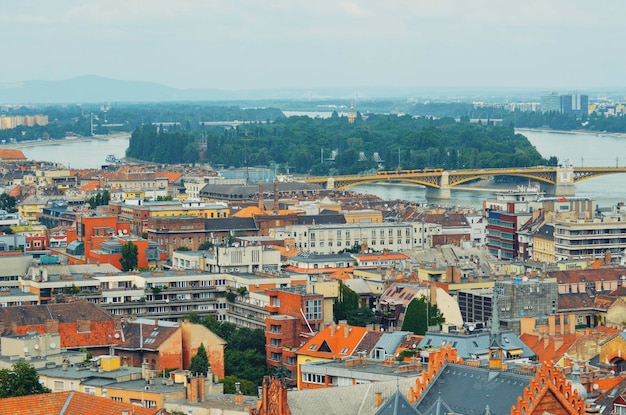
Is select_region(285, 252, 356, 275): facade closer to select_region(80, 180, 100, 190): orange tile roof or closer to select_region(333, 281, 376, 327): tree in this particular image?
select_region(333, 281, 376, 327): tree

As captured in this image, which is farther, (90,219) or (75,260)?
(90,219)

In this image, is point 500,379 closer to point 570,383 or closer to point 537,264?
point 570,383

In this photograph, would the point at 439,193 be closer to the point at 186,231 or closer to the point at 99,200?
the point at 99,200

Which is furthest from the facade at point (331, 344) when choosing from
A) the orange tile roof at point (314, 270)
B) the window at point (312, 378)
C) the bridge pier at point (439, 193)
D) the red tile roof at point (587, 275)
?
the bridge pier at point (439, 193)

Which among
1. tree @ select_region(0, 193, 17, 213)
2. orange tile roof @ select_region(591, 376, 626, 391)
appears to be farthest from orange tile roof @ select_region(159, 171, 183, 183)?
orange tile roof @ select_region(591, 376, 626, 391)

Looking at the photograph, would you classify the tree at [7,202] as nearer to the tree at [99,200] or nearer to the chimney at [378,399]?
the tree at [99,200]

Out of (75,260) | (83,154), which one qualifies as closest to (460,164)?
(83,154)

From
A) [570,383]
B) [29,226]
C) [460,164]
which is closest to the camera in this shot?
[570,383]

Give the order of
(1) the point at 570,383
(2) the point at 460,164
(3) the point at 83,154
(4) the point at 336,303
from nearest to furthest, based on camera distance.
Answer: (1) the point at 570,383 → (4) the point at 336,303 → (2) the point at 460,164 → (3) the point at 83,154
